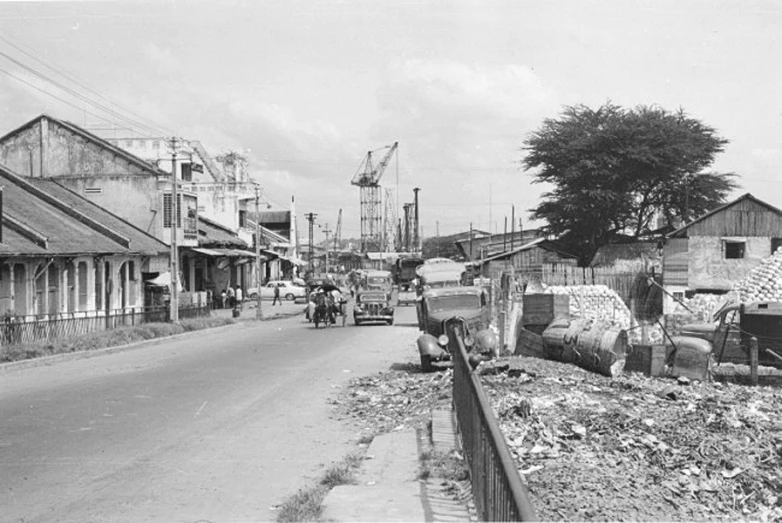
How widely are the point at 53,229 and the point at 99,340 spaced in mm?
7030

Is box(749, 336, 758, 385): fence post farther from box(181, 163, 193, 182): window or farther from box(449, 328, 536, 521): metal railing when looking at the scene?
box(181, 163, 193, 182): window

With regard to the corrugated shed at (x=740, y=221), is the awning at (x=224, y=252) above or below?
below

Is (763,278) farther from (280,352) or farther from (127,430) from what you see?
(127,430)

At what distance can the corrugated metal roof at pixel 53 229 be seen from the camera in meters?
28.5

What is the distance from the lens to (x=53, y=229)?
3219cm

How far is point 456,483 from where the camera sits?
Result: 30.1 ft

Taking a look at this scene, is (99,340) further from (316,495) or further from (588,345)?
(316,495)

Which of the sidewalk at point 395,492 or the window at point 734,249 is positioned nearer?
the sidewalk at point 395,492

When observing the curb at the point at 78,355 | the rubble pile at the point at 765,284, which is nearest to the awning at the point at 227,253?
the curb at the point at 78,355

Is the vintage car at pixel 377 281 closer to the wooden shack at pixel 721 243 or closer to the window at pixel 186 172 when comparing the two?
the wooden shack at pixel 721 243

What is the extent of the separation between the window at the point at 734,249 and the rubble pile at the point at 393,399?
32289 mm

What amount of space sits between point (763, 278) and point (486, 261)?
25.2 m

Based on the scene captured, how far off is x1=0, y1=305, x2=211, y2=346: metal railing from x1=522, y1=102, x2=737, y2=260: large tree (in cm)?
3024

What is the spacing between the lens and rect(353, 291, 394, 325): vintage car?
41.0 metres
